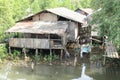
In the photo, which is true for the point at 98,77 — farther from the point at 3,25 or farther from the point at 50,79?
the point at 3,25

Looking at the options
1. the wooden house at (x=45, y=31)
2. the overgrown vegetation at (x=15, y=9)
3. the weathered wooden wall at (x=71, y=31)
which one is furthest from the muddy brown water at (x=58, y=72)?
the weathered wooden wall at (x=71, y=31)

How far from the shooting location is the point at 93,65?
23.0 metres

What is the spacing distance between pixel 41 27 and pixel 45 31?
53.3 inches

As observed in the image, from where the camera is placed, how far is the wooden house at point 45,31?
24172 mm

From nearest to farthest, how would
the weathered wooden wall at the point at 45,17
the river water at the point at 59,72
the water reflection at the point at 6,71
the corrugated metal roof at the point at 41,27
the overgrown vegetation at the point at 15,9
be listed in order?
the water reflection at the point at 6,71 < the river water at the point at 59,72 < the corrugated metal roof at the point at 41,27 < the overgrown vegetation at the point at 15,9 < the weathered wooden wall at the point at 45,17

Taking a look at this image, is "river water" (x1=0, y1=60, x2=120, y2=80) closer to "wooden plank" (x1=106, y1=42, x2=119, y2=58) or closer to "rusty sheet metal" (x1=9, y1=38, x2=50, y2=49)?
"wooden plank" (x1=106, y1=42, x2=119, y2=58)

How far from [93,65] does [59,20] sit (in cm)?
682

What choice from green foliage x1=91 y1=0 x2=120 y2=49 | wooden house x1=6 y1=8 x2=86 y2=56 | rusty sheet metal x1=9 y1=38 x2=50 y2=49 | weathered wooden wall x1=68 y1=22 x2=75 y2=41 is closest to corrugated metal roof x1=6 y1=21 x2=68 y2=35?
wooden house x1=6 y1=8 x2=86 y2=56

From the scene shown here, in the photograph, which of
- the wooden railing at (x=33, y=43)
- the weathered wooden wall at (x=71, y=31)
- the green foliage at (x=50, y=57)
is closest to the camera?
the green foliage at (x=50, y=57)

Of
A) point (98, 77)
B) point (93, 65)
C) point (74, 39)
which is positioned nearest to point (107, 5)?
point (98, 77)

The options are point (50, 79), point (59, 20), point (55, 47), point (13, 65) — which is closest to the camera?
point (50, 79)

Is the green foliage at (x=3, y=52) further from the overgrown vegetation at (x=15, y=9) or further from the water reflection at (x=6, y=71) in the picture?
the overgrown vegetation at (x=15, y=9)

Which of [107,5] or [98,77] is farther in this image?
[98,77]

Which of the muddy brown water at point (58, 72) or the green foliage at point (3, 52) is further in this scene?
the green foliage at point (3, 52)
